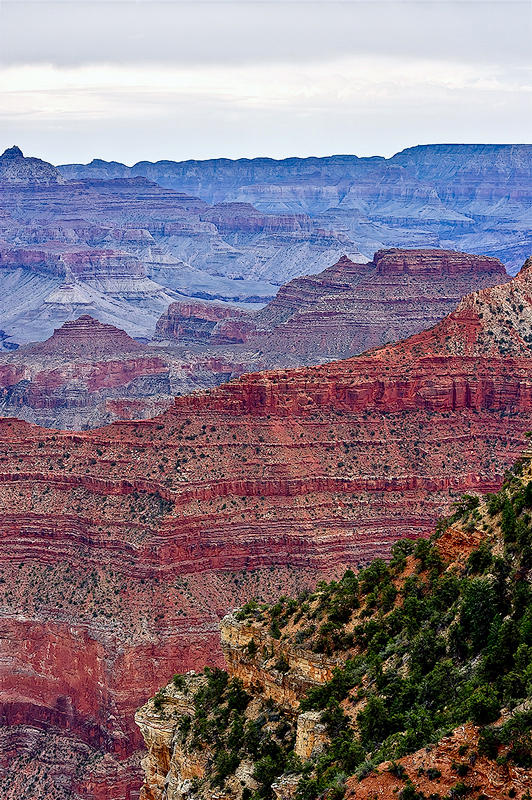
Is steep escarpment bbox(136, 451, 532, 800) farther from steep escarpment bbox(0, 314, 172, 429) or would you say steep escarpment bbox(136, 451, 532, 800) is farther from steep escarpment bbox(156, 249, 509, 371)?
steep escarpment bbox(156, 249, 509, 371)

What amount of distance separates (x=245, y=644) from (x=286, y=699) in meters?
3.70

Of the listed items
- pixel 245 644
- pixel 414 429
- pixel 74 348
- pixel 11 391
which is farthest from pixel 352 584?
pixel 74 348

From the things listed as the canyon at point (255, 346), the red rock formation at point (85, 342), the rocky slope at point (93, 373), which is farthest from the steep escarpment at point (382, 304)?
the red rock formation at point (85, 342)

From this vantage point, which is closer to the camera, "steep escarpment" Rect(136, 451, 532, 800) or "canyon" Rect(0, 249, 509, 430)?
"steep escarpment" Rect(136, 451, 532, 800)

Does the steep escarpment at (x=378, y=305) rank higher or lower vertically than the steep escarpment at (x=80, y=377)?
higher

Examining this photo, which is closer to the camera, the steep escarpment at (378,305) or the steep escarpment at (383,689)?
the steep escarpment at (383,689)

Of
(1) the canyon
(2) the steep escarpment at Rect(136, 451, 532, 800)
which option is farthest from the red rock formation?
(2) the steep escarpment at Rect(136, 451, 532, 800)

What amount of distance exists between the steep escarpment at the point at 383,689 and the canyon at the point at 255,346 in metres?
113

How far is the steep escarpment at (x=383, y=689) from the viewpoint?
24016mm

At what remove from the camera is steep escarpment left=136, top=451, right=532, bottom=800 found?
2402 cm

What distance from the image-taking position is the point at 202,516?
2923 inches

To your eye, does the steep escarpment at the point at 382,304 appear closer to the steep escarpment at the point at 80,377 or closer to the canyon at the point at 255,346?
the canyon at the point at 255,346

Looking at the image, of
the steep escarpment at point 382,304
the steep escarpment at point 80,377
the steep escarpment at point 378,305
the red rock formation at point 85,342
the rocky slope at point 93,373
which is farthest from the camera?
the red rock formation at point 85,342

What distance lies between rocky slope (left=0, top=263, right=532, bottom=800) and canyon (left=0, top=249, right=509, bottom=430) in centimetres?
7110
